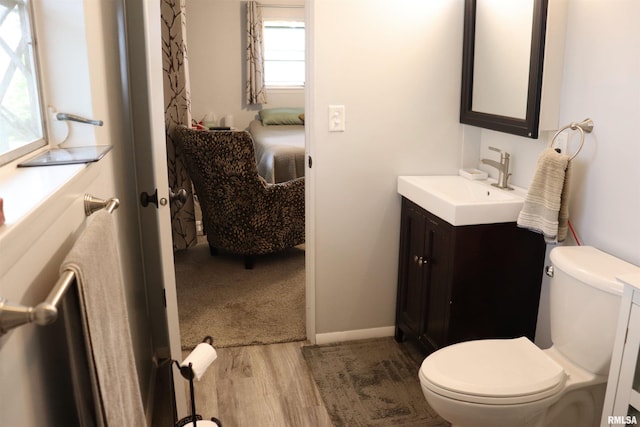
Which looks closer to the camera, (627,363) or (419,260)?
(627,363)

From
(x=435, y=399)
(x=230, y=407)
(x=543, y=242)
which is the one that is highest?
(x=543, y=242)

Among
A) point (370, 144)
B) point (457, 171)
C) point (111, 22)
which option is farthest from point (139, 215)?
point (457, 171)

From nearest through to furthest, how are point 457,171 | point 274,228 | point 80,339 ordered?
point 80,339, point 457,171, point 274,228

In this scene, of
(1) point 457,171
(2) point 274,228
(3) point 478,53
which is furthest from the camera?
(2) point 274,228

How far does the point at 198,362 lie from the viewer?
5.21 ft

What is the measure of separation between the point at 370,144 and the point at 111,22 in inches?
50.2

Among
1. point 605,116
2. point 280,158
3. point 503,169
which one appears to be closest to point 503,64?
point 503,169

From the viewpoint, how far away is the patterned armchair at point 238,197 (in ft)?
11.3

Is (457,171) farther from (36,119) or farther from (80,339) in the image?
(80,339)

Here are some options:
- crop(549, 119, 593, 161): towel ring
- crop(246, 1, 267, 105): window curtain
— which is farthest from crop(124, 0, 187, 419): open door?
crop(246, 1, 267, 105): window curtain

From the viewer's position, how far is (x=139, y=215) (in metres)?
2.29

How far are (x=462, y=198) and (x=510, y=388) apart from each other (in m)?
0.93

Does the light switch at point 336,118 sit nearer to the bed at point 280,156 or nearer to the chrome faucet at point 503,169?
the chrome faucet at point 503,169

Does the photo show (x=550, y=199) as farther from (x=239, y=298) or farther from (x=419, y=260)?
(x=239, y=298)
